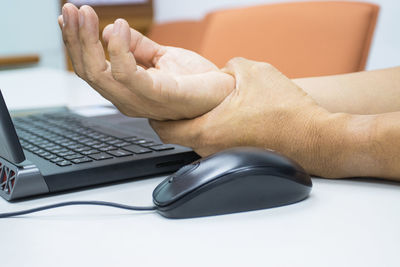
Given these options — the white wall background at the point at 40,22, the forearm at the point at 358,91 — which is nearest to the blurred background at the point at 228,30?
the white wall background at the point at 40,22

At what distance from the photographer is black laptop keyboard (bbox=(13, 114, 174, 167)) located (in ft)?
1.71

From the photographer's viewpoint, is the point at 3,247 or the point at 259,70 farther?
the point at 259,70

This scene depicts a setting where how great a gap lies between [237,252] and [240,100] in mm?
218

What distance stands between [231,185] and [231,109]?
13cm

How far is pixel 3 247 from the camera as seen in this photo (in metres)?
0.36

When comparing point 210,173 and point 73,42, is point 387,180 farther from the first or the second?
point 73,42

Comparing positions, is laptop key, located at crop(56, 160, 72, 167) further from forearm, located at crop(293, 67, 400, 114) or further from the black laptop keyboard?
forearm, located at crop(293, 67, 400, 114)

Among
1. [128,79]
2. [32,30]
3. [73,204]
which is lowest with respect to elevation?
[32,30]

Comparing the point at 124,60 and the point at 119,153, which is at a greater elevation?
the point at 124,60

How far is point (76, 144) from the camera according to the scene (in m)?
0.57

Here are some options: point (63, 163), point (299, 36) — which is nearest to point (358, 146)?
point (63, 163)

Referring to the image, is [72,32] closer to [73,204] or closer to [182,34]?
[73,204]

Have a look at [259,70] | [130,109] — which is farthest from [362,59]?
[130,109]

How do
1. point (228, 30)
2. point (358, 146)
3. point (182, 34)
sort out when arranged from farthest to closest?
point (182, 34)
point (228, 30)
point (358, 146)
